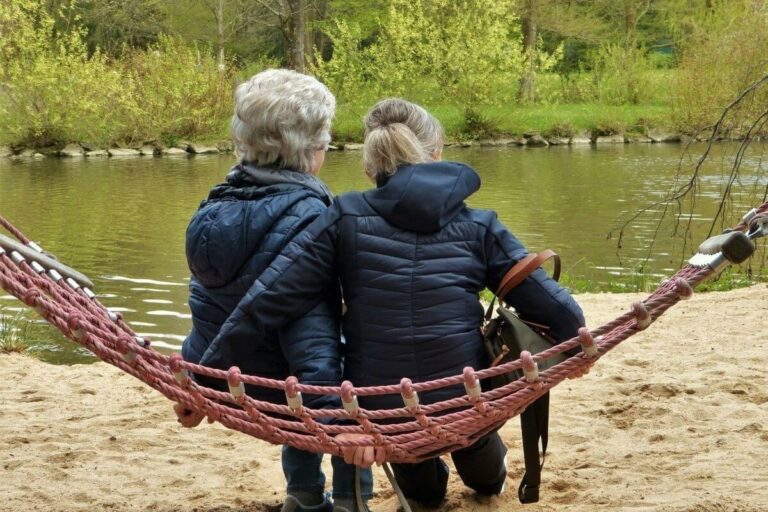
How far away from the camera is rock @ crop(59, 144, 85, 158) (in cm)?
2236

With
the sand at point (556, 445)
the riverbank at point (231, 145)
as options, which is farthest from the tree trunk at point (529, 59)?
the sand at point (556, 445)

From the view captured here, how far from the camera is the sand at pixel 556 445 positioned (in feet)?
10.6

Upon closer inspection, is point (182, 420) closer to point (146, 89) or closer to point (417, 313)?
point (417, 313)

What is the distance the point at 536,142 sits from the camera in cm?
2386

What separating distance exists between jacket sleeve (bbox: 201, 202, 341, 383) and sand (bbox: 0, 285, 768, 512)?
80cm

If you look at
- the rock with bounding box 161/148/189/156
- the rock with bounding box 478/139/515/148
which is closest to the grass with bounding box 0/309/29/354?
the rock with bounding box 161/148/189/156

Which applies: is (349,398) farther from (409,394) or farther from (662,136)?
(662,136)

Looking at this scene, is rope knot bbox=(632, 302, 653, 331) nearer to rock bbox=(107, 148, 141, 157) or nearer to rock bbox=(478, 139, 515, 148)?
rock bbox=(107, 148, 141, 157)

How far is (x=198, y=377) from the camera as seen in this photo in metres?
2.82

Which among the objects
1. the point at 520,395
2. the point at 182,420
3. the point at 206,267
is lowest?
the point at 182,420

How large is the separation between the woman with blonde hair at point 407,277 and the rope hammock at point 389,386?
12 cm

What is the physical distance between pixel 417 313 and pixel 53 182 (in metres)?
15.4

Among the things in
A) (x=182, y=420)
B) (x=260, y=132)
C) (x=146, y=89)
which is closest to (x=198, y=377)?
(x=182, y=420)

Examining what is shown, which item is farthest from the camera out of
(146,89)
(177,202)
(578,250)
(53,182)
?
(146,89)
